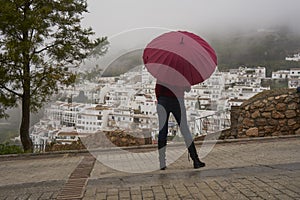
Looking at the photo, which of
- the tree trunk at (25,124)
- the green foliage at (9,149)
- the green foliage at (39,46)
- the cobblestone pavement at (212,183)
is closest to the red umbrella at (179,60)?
the cobblestone pavement at (212,183)

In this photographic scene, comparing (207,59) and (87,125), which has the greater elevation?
(207,59)

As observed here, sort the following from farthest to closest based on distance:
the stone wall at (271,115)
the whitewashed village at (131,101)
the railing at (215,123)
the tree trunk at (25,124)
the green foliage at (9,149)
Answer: the tree trunk at (25,124), the green foliage at (9,149), the railing at (215,123), the stone wall at (271,115), the whitewashed village at (131,101)

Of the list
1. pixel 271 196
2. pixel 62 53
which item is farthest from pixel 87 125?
pixel 62 53

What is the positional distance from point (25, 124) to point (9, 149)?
153 centimetres

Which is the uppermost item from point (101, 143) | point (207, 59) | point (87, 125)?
point (207, 59)

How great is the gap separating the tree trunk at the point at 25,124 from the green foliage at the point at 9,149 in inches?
22.1

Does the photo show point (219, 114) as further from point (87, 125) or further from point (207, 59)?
point (207, 59)

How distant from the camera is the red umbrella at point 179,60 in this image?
11.0ft

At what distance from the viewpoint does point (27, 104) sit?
32.4 ft

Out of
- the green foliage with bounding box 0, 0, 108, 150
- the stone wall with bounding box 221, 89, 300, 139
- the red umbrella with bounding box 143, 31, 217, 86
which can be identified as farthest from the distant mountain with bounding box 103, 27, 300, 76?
the green foliage with bounding box 0, 0, 108, 150


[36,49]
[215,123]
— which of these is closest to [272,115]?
[215,123]

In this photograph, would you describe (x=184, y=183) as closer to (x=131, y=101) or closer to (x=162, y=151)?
(x=162, y=151)

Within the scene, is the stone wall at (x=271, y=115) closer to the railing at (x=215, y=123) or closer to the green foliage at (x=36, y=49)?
the railing at (x=215, y=123)

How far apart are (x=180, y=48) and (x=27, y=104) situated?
805 centimetres
